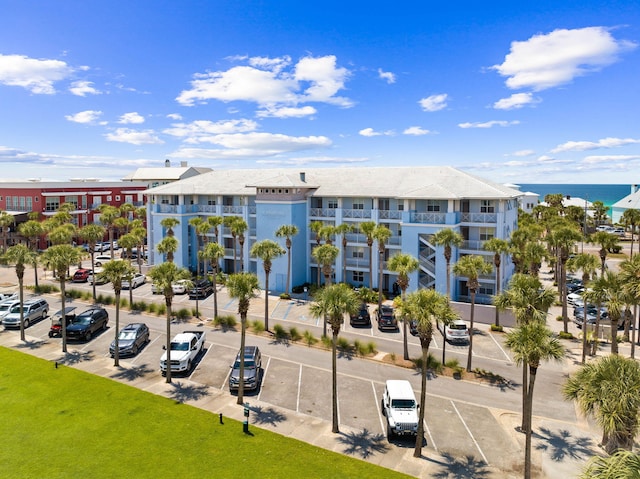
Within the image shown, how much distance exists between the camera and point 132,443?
805 inches

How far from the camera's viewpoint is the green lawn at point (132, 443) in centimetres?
1847

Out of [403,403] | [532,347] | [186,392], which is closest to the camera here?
[532,347]

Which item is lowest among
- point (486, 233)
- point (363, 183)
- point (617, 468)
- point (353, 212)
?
point (617, 468)

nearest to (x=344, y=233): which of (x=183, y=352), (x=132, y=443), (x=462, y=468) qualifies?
(x=183, y=352)

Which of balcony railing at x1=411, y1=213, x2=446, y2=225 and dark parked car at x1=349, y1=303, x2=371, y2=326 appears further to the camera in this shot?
balcony railing at x1=411, y1=213, x2=446, y2=225

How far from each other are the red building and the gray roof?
32.5m

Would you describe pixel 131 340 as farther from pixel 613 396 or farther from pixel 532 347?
pixel 613 396

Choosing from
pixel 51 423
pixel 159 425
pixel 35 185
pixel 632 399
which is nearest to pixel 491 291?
pixel 632 399

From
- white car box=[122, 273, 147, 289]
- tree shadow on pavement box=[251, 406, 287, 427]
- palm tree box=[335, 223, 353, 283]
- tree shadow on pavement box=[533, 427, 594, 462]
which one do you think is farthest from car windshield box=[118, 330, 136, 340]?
tree shadow on pavement box=[533, 427, 594, 462]

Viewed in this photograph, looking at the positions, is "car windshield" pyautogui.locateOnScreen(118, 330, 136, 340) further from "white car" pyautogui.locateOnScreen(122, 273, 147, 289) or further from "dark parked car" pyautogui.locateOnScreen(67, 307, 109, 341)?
"white car" pyautogui.locateOnScreen(122, 273, 147, 289)

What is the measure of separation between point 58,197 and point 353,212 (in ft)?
202

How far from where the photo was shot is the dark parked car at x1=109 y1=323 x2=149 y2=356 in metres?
32.0

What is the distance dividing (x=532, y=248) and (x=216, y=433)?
29.9 meters

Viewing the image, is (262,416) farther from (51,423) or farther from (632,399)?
(632,399)
